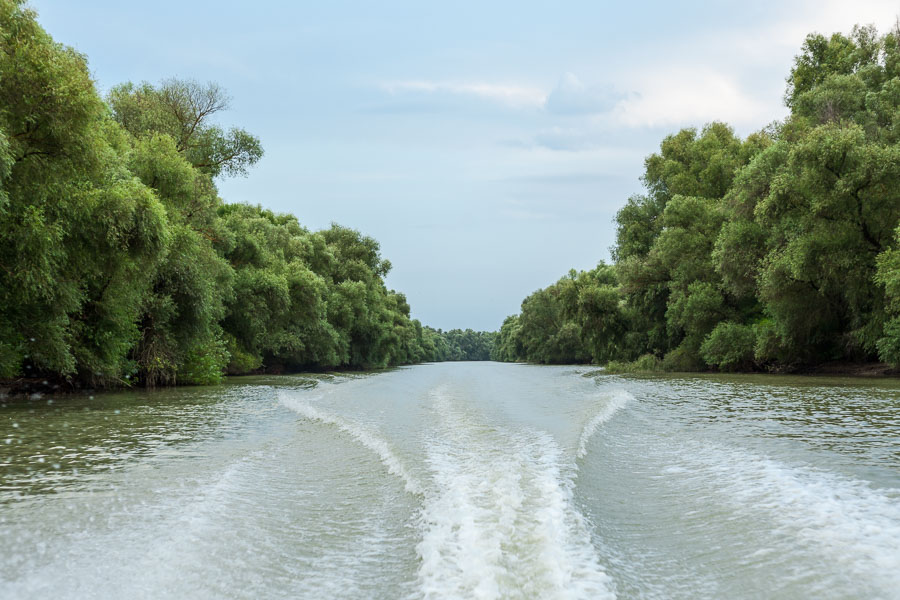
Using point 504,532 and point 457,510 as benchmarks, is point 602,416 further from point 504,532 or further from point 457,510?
point 504,532

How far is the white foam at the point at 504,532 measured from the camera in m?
3.83

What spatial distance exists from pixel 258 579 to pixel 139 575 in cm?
79

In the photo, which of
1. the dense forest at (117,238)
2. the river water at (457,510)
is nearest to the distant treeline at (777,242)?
the river water at (457,510)

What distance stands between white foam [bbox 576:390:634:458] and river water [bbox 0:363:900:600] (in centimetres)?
9

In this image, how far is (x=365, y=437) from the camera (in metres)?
9.97

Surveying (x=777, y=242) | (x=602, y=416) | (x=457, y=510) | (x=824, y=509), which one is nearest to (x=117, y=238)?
(x=602, y=416)

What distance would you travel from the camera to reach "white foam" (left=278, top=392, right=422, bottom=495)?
6930mm

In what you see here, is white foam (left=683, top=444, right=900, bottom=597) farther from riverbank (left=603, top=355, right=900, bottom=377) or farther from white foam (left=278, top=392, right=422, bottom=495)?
riverbank (left=603, top=355, right=900, bottom=377)

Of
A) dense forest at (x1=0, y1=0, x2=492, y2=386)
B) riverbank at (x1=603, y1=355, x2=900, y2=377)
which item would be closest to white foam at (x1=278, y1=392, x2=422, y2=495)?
dense forest at (x1=0, y1=0, x2=492, y2=386)

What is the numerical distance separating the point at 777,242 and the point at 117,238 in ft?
85.4

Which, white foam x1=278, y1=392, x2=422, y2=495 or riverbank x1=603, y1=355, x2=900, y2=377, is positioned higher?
riverbank x1=603, y1=355, x2=900, y2=377

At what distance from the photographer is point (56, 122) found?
14055 millimetres

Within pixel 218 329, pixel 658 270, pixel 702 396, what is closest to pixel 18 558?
pixel 702 396

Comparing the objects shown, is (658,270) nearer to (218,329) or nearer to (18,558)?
(218,329)
